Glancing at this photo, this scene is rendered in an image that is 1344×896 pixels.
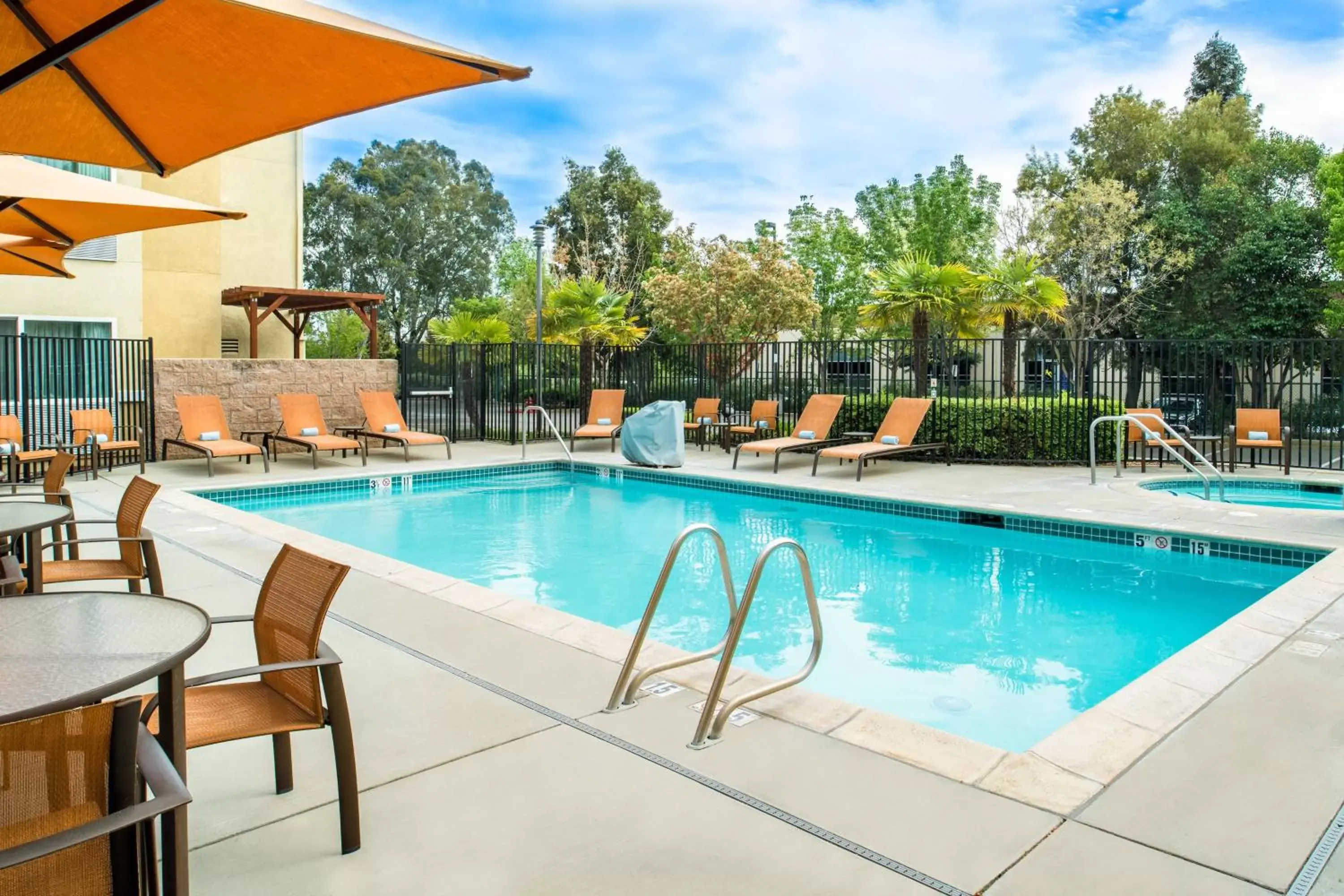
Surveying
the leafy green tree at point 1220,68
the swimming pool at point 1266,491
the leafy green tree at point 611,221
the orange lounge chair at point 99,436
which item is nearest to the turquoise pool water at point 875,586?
the orange lounge chair at point 99,436

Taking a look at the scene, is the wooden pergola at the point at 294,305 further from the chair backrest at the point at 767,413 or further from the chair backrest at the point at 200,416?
Result: the chair backrest at the point at 767,413

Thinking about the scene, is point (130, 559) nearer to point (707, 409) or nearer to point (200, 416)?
point (200, 416)

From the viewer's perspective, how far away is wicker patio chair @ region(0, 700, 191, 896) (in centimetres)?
152

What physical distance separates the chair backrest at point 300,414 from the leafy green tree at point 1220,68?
36.7 m

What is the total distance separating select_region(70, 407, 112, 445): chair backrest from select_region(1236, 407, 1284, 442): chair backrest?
13614 mm

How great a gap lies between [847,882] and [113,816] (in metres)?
1.63

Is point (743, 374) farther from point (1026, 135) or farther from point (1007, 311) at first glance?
point (1026, 135)

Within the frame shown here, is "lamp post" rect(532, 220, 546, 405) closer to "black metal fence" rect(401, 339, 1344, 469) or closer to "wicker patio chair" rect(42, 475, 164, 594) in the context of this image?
"black metal fence" rect(401, 339, 1344, 469)

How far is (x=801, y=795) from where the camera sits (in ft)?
9.15

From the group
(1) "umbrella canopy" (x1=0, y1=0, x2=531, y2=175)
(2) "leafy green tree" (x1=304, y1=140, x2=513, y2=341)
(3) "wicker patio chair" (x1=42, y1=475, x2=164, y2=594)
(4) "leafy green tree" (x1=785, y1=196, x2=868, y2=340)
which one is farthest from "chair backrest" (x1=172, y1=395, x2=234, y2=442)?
(2) "leafy green tree" (x1=304, y1=140, x2=513, y2=341)

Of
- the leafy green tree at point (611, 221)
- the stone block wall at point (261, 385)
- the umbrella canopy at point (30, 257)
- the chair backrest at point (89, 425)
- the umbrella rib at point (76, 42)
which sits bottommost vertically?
the chair backrest at point (89, 425)

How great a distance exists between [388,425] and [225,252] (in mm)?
7762

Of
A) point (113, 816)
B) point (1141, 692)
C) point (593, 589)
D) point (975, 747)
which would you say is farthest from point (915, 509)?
point (113, 816)

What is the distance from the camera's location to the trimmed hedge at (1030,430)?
12.4 m
